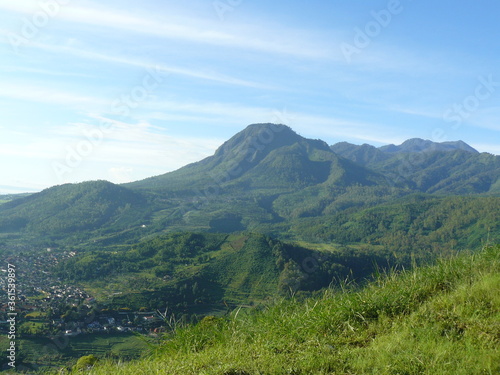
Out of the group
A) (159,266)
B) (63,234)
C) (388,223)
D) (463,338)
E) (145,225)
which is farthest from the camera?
Answer: (388,223)

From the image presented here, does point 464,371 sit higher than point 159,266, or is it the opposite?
point 464,371

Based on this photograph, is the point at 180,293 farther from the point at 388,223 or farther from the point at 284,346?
the point at 388,223

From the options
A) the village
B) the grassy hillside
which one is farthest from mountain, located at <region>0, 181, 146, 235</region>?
the grassy hillside

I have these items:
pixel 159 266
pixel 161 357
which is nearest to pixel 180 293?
pixel 159 266

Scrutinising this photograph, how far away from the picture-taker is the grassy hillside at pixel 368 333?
11.8ft

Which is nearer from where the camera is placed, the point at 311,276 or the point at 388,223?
the point at 311,276

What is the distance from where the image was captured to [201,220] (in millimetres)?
150875

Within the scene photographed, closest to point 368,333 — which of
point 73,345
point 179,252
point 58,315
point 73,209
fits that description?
point 73,345

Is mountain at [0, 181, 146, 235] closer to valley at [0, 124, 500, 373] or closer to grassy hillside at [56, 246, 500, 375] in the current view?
valley at [0, 124, 500, 373]

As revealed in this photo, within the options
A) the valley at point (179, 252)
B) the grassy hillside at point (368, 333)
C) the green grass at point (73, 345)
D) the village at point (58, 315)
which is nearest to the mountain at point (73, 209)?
the valley at point (179, 252)

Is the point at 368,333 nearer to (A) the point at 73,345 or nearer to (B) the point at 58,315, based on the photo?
(A) the point at 73,345

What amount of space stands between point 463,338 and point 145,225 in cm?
13926

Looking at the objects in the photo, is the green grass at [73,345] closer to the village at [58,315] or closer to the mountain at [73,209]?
the village at [58,315]

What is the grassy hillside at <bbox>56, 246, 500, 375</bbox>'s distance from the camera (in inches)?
142
